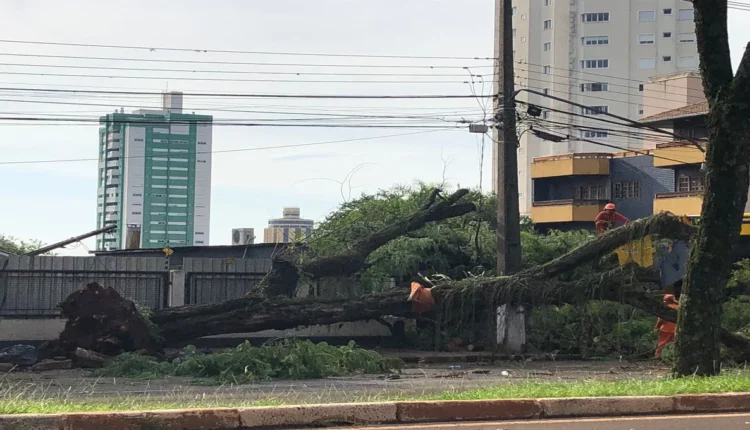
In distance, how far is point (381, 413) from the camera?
888 cm

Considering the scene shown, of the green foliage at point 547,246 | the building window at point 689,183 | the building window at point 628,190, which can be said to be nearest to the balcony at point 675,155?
the building window at point 689,183

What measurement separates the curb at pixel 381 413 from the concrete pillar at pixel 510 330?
10.3 m

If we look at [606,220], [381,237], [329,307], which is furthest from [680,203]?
[329,307]

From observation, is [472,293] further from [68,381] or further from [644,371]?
[68,381]

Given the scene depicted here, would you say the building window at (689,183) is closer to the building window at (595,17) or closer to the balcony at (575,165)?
the balcony at (575,165)

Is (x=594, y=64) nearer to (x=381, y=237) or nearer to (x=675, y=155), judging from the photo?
(x=675, y=155)

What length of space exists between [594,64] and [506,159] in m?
70.0

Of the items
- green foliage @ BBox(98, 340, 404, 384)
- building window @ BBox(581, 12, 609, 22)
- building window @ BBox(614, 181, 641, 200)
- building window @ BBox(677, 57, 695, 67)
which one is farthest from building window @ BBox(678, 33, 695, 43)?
green foliage @ BBox(98, 340, 404, 384)

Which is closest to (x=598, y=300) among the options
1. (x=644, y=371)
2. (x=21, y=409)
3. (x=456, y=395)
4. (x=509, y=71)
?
(x=644, y=371)

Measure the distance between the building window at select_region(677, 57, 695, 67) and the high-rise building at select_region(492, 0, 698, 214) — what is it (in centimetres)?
9

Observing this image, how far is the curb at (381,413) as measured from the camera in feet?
26.0

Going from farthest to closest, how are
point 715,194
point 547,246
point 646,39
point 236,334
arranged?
point 646,39 < point 547,246 < point 236,334 < point 715,194

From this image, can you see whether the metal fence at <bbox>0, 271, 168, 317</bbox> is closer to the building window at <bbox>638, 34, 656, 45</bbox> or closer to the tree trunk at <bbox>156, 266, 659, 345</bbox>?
the tree trunk at <bbox>156, 266, 659, 345</bbox>

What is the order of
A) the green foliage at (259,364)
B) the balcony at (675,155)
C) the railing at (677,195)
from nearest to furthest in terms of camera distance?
the green foliage at (259,364)
the railing at (677,195)
the balcony at (675,155)
